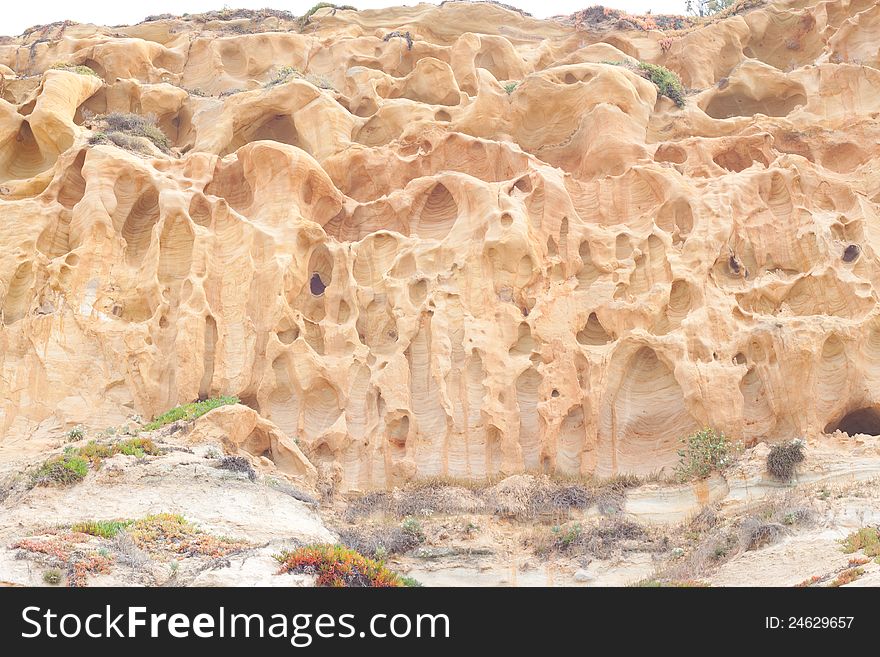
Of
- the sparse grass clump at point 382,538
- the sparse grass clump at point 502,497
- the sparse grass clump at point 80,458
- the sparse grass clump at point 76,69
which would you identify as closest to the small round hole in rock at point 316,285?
the sparse grass clump at point 502,497

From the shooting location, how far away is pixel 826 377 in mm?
17844

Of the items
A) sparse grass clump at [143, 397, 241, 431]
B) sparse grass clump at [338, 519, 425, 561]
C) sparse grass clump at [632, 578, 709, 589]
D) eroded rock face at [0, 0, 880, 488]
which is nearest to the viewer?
sparse grass clump at [632, 578, 709, 589]

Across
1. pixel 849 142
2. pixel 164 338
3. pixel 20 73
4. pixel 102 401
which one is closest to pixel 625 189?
pixel 849 142

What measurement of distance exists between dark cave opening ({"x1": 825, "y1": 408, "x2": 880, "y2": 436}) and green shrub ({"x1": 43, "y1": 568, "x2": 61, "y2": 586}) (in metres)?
13.5

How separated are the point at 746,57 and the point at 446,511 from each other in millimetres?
18456

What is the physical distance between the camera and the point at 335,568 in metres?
11.4

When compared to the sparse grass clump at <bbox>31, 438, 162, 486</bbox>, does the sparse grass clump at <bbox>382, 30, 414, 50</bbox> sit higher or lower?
higher

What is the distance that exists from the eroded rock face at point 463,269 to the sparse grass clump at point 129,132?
19.5 inches

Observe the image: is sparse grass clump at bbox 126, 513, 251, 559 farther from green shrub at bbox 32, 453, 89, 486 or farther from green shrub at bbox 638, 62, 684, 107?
green shrub at bbox 638, 62, 684, 107

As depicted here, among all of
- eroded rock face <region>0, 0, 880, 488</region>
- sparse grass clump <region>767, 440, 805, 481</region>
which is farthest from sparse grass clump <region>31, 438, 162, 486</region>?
sparse grass clump <region>767, 440, 805, 481</region>

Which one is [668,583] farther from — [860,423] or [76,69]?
[76,69]

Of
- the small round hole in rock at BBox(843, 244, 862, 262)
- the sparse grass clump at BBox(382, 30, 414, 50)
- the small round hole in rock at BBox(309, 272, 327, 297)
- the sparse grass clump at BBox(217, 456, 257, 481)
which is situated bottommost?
the sparse grass clump at BBox(217, 456, 257, 481)

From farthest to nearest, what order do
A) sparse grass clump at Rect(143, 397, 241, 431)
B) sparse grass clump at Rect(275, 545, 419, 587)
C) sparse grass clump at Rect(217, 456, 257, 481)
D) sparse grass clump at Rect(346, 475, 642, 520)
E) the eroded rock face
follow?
1. the eroded rock face
2. sparse grass clump at Rect(143, 397, 241, 431)
3. sparse grass clump at Rect(346, 475, 642, 520)
4. sparse grass clump at Rect(217, 456, 257, 481)
5. sparse grass clump at Rect(275, 545, 419, 587)

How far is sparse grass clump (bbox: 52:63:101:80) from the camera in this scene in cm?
2581
